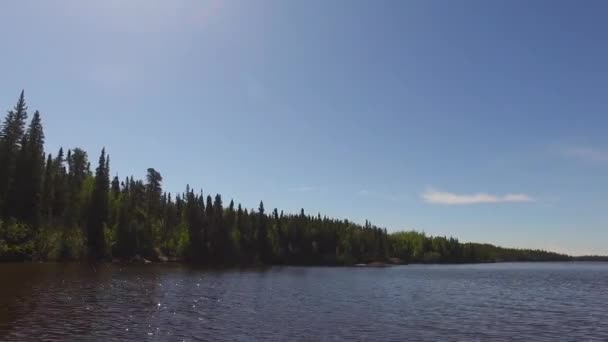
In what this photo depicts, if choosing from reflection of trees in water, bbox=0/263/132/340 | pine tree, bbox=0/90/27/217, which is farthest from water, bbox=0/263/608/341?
pine tree, bbox=0/90/27/217

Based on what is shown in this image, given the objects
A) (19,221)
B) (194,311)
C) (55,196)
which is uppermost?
(55,196)

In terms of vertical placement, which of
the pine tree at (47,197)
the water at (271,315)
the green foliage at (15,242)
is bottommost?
the water at (271,315)

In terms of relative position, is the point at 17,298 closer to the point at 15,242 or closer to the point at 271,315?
the point at 271,315

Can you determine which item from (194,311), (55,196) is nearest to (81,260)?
(55,196)

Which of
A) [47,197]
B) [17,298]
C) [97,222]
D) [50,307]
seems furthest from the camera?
[47,197]

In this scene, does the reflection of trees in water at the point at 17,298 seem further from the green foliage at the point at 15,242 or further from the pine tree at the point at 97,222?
the pine tree at the point at 97,222

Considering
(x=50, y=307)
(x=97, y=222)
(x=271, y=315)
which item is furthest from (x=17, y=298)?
(x=97, y=222)

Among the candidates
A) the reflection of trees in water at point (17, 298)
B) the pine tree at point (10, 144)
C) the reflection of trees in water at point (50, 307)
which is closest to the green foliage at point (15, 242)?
the pine tree at point (10, 144)

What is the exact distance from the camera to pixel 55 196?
609 feet

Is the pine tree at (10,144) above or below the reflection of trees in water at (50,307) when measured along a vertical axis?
above

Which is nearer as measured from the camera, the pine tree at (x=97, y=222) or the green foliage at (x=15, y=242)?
the green foliage at (x=15, y=242)

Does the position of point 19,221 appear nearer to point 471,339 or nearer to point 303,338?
point 303,338

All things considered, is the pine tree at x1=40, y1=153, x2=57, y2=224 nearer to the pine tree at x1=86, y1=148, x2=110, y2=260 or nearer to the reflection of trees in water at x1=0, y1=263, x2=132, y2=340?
the pine tree at x1=86, y1=148, x2=110, y2=260

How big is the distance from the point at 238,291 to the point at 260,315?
103ft
